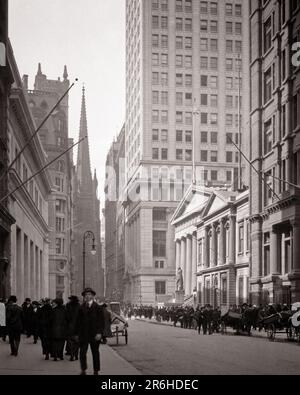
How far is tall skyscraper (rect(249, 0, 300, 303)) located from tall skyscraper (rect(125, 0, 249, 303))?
5057 centimetres

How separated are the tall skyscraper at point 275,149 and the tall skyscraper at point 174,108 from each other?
50.6 metres

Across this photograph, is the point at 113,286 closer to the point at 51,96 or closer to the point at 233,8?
the point at 51,96

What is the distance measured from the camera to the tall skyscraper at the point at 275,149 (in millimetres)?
50031

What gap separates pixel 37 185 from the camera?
2653 inches

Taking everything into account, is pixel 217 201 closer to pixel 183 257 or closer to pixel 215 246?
pixel 215 246

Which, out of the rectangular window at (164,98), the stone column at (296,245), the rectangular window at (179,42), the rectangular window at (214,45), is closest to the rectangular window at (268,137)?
the stone column at (296,245)

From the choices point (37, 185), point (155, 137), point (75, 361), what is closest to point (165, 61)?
point (155, 137)

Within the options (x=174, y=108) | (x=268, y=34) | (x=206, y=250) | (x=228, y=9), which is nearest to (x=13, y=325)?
(x=268, y=34)

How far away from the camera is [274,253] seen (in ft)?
176

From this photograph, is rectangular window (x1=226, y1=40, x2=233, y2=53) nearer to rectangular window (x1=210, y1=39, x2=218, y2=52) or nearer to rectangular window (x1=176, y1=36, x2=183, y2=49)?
rectangular window (x1=210, y1=39, x2=218, y2=52)

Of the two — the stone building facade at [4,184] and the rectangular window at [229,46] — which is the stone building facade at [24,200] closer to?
the stone building facade at [4,184]

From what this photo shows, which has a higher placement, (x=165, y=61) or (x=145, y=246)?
(x=165, y=61)

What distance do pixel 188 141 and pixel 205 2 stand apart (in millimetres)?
23722

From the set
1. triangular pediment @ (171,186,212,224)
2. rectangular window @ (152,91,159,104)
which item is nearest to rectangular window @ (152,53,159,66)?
rectangular window @ (152,91,159,104)
